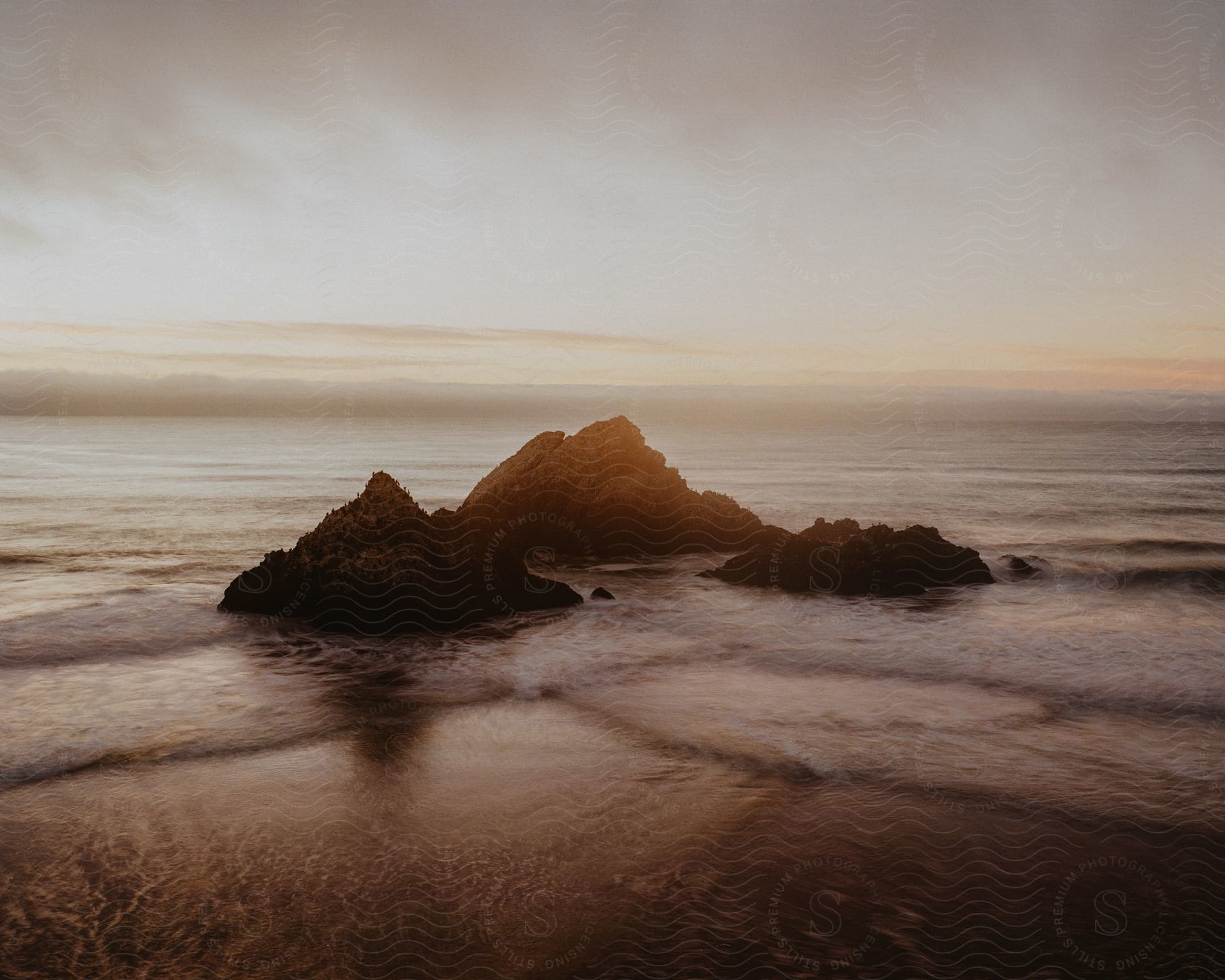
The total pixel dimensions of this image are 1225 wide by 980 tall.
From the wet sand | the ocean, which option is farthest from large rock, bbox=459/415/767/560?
the wet sand

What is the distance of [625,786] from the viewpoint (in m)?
6.32

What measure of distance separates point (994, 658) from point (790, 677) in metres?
2.87

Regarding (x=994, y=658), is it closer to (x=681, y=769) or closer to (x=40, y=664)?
(x=681, y=769)

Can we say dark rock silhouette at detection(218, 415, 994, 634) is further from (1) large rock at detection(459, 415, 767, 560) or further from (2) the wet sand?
(2) the wet sand

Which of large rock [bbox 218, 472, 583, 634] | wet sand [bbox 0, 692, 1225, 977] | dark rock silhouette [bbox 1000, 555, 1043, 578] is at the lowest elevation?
wet sand [bbox 0, 692, 1225, 977]

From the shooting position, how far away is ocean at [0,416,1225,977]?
4.44 m

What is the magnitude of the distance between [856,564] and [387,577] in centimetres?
746

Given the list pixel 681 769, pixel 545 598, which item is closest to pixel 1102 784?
pixel 681 769

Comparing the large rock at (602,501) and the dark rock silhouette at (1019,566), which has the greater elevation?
the large rock at (602,501)

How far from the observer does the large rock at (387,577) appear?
1108cm

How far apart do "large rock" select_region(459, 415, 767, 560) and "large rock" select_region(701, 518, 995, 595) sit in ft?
6.55

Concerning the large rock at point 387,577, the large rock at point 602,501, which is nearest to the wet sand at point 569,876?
the large rock at point 387,577

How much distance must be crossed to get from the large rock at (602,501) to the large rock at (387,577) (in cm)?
399

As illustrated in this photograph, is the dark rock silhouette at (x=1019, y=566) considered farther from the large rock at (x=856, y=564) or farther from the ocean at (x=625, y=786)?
the large rock at (x=856, y=564)
